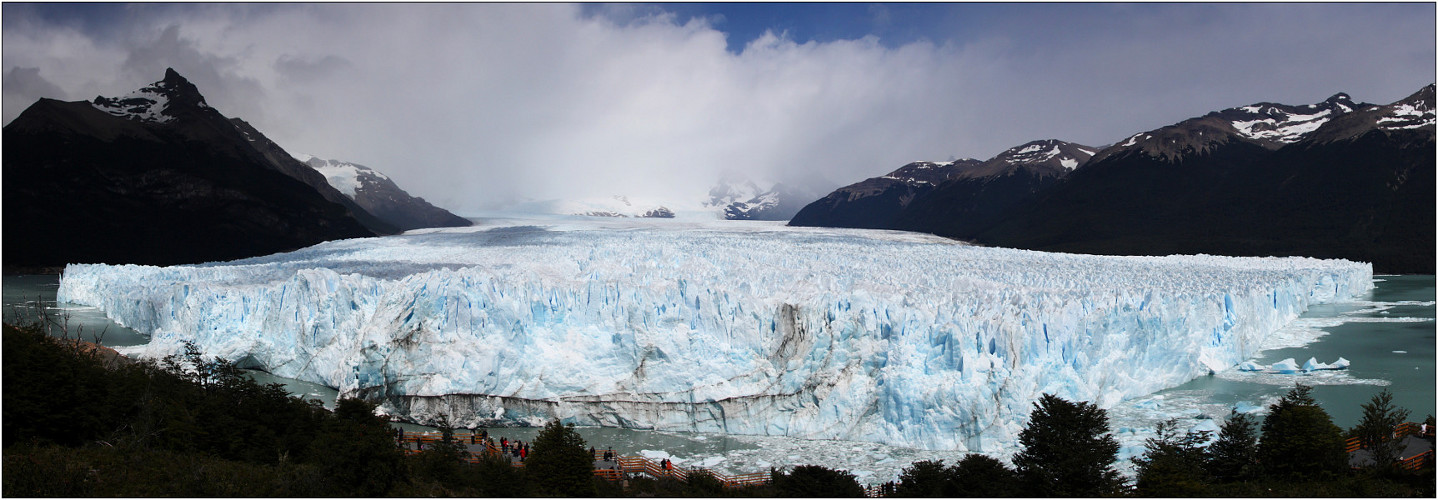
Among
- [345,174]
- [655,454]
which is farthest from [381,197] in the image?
[655,454]

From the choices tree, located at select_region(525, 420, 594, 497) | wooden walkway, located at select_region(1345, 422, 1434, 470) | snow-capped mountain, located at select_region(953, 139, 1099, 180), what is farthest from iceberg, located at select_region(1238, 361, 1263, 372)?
snow-capped mountain, located at select_region(953, 139, 1099, 180)

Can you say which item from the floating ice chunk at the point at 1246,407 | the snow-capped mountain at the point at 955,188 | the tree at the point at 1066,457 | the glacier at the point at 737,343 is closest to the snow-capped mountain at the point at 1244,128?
the snow-capped mountain at the point at 955,188

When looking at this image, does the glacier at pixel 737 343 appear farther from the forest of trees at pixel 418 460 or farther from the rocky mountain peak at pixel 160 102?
the rocky mountain peak at pixel 160 102

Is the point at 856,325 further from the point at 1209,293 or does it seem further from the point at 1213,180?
the point at 1213,180

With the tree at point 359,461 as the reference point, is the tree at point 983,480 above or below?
below

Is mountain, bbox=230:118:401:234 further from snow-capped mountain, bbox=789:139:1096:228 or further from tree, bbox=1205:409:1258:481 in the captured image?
tree, bbox=1205:409:1258:481
